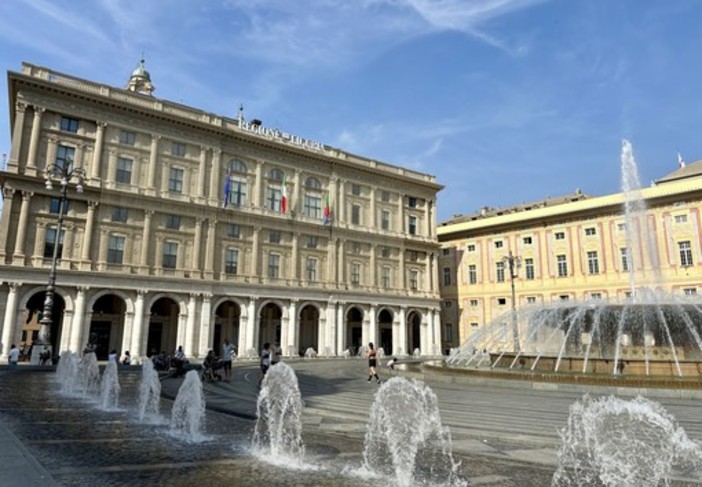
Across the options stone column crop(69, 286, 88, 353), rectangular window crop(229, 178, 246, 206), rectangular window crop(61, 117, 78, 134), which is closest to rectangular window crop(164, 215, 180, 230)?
rectangular window crop(229, 178, 246, 206)

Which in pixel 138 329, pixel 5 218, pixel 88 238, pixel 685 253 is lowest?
pixel 138 329

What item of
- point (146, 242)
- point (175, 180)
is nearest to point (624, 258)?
point (175, 180)

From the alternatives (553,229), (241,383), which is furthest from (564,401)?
(553,229)

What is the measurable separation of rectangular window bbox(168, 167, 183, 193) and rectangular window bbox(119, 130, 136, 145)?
3365 mm

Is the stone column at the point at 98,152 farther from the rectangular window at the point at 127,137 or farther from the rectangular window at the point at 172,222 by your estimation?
the rectangular window at the point at 172,222

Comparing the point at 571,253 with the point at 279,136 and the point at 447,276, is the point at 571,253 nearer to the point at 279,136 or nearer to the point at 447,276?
the point at 447,276

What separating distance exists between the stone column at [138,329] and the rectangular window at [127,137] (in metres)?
10.9

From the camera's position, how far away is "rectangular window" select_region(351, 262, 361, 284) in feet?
145

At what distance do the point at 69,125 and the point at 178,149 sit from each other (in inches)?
289

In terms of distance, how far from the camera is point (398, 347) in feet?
148

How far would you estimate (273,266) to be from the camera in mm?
39688

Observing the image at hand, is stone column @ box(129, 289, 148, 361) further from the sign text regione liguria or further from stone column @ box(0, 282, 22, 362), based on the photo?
the sign text regione liguria

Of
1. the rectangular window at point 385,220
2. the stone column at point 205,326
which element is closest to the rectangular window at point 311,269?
the rectangular window at point 385,220

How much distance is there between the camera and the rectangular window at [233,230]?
124 feet
